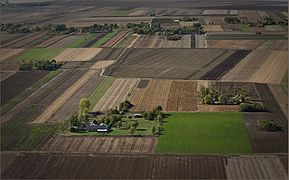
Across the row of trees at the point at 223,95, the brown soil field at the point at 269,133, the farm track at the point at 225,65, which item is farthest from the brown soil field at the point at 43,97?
the brown soil field at the point at 269,133

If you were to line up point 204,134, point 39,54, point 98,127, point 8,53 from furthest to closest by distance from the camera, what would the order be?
point 8,53 < point 39,54 < point 98,127 < point 204,134

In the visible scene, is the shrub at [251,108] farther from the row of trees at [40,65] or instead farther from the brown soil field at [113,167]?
the row of trees at [40,65]

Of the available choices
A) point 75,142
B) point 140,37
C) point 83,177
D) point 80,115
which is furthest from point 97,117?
point 140,37

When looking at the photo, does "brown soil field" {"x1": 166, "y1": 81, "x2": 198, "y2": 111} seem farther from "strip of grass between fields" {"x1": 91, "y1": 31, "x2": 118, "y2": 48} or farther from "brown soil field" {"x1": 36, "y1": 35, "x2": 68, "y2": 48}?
"brown soil field" {"x1": 36, "y1": 35, "x2": 68, "y2": 48}

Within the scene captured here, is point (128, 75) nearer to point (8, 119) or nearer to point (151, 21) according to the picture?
point (8, 119)

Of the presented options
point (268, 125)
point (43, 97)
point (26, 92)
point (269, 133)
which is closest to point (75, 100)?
point (43, 97)

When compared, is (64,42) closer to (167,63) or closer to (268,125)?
(167,63)
